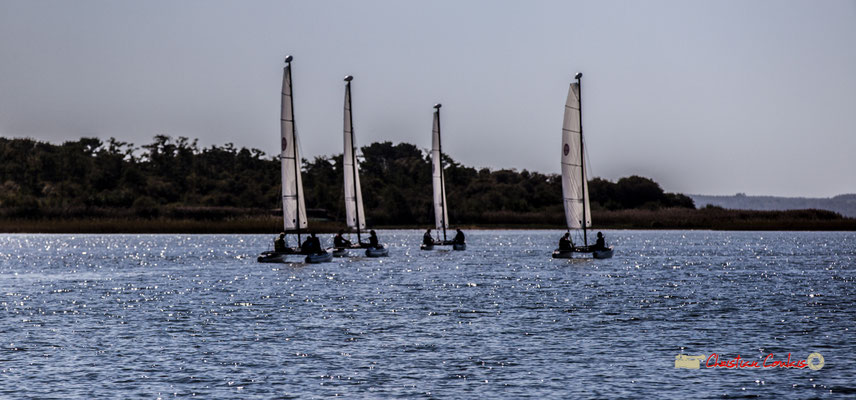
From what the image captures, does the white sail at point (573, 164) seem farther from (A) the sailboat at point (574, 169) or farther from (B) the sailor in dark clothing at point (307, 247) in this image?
(B) the sailor in dark clothing at point (307, 247)

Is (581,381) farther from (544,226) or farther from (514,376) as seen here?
(544,226)

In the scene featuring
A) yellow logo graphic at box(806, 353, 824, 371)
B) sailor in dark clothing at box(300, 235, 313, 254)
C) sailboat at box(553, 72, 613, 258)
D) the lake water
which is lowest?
yellow logo graphic at box(806, 353, 824, 371)

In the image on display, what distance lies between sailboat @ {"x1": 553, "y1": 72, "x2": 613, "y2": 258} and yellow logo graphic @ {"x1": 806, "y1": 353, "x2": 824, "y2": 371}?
3994cm

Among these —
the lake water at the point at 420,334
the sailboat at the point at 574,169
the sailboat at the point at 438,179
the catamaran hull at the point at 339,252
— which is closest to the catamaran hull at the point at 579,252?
the sailboat at the point at 574,169

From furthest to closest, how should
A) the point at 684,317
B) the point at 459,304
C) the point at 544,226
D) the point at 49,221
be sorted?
the point at 544,226 < the point at 49,221 < the point at 459,304 < the point at 684,317

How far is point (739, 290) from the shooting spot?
54.3 m

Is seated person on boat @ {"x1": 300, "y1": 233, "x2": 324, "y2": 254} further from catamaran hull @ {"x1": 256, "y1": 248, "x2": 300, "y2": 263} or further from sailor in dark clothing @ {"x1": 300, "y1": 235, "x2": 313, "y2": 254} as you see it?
catamaran hull @ {"x1": 256, "y1": 248, "x2": 300, "y2": 263}

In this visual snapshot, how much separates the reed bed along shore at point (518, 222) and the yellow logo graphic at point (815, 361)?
370ft

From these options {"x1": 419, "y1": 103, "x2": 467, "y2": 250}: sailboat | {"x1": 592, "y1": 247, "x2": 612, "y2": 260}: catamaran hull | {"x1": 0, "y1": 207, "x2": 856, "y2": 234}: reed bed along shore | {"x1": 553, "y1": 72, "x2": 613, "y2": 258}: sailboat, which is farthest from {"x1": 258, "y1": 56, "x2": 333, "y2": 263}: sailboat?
{"x1": 0, "y1": 207, "x2": 856, "y2": 234}: reed bed along shore

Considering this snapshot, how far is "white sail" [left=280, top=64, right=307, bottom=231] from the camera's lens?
68812 millimetres

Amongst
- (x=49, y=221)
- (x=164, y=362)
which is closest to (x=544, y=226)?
(x=49, y=221)

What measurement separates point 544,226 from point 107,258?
326ft

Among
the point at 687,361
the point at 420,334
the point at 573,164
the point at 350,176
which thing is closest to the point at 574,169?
the point at 573,164

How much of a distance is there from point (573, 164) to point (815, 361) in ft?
140
